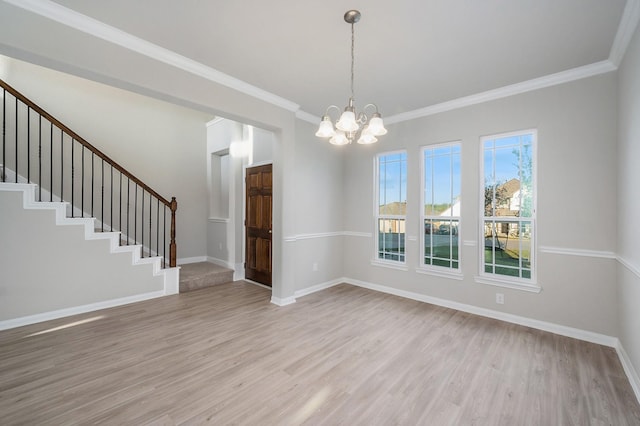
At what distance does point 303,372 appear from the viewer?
233 centimetres

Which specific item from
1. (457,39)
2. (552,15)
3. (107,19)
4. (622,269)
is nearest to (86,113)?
(107,19)

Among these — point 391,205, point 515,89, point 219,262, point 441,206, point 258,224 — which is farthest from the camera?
point 219,262

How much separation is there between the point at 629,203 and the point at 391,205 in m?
2.70

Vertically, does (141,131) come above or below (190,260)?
above

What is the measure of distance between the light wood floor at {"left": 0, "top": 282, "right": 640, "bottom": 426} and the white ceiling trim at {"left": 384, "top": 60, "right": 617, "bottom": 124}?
2.86 meters

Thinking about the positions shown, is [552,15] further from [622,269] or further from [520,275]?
[520,275]

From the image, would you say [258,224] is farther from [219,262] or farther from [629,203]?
[629,203]

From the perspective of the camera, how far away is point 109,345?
2729 millimetres

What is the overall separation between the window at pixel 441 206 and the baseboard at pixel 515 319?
52cm

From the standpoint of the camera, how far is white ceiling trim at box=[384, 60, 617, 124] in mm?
2822

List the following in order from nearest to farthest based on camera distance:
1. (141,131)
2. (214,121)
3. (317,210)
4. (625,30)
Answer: (625,30), (317,210), (141,131), (214,121)

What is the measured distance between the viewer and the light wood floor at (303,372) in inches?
72.7

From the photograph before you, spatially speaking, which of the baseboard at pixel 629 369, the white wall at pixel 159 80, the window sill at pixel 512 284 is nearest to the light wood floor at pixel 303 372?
the baseboard at pixel 629 369

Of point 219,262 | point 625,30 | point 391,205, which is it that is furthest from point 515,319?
point 219,262
